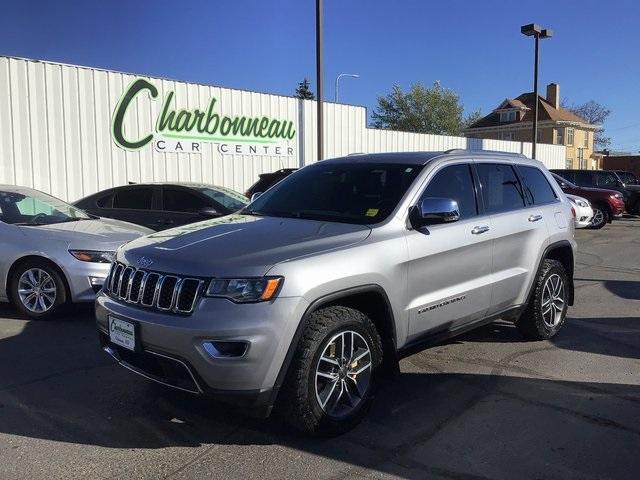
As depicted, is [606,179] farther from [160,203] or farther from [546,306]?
[546,306]

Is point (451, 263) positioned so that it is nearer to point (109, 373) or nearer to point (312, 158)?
point (109, 373)

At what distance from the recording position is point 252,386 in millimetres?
3166

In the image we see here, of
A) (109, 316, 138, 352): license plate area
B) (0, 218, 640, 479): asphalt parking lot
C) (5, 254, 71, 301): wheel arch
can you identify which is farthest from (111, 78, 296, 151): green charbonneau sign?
(109, 316, 138, 352): license plate area

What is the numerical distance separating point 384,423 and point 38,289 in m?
4.19

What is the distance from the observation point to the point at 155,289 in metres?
3.40

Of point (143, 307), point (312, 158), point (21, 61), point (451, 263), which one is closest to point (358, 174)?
point (451, 263)

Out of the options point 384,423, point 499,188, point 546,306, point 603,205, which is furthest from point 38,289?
point 603,205

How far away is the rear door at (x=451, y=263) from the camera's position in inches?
159

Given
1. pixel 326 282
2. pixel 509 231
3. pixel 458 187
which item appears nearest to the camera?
pixel 326 282

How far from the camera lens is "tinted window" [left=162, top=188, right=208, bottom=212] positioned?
9.15m

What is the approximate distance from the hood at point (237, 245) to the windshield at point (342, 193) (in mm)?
223

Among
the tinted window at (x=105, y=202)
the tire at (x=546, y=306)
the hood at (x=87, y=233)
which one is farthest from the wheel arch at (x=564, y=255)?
the tinted window at (x=105, y=202)

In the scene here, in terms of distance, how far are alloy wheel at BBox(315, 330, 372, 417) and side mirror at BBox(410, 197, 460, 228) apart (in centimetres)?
94

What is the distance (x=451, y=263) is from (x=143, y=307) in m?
2.16
